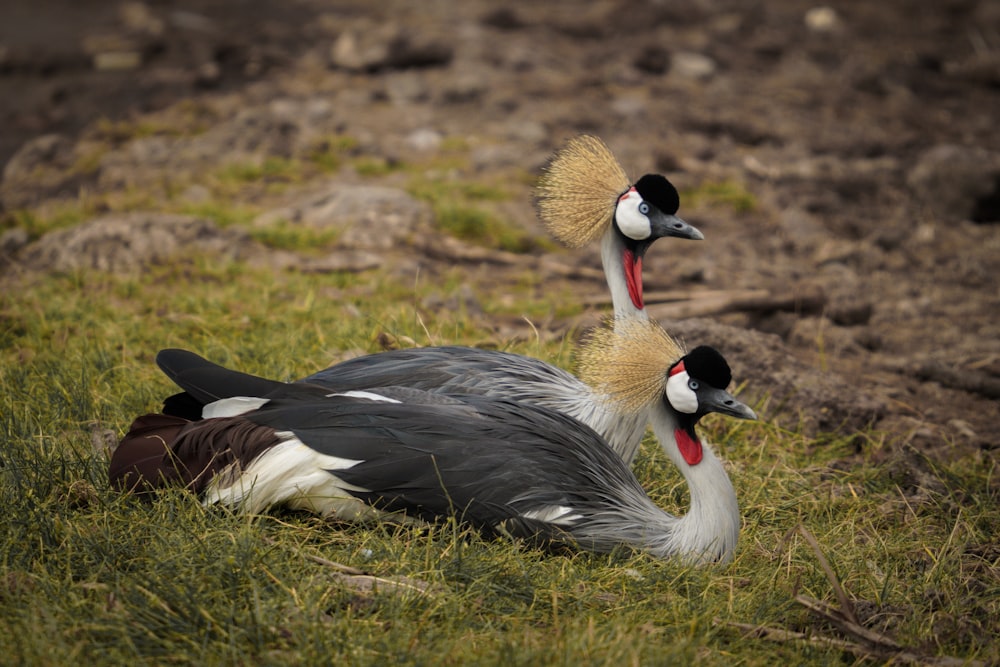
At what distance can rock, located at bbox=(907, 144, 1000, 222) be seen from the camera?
7.29 m

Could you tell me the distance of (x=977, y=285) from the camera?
21.2 feet

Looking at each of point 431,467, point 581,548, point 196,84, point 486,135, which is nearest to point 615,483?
point 581,548

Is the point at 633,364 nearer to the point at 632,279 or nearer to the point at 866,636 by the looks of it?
the point at 632,279

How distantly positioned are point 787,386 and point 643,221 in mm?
1106

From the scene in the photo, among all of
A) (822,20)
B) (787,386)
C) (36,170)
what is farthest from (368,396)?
(822,20)

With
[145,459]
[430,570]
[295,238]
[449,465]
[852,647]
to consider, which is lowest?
[852,647]

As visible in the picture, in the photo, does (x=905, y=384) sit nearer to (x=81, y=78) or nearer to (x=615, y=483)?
(x=615, y=483)

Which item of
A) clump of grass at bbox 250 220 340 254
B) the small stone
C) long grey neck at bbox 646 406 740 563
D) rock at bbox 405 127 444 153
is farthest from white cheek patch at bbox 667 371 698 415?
the small stone

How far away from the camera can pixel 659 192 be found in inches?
155

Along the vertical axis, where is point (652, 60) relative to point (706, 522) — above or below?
above

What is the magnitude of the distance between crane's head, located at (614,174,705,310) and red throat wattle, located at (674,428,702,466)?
803 mm

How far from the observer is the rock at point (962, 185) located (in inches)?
287

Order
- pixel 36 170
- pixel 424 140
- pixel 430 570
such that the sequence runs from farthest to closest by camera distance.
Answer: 1. pixel 424 140
2. pixel 36 170
3. pixel 430 570

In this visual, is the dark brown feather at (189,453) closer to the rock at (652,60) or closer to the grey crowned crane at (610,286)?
the grey crowned crane at (610,286)
